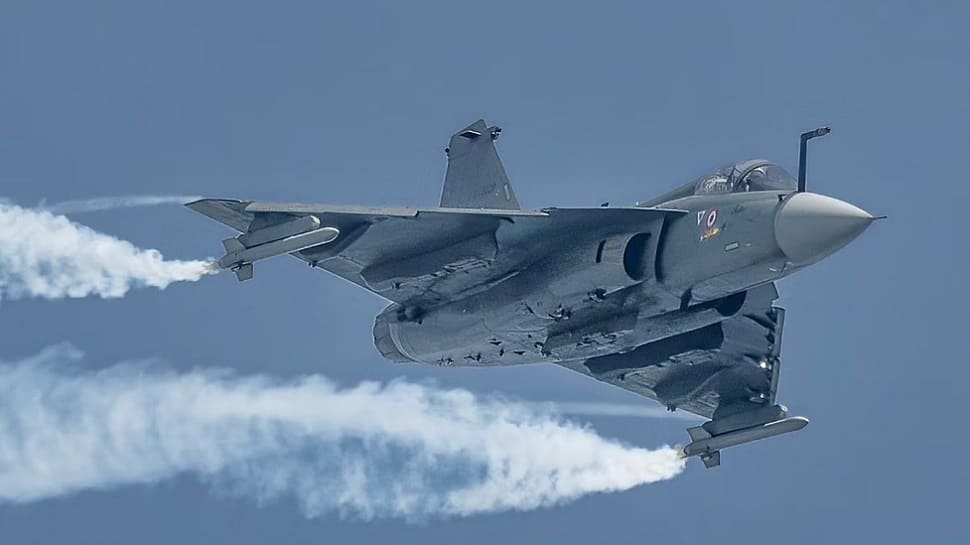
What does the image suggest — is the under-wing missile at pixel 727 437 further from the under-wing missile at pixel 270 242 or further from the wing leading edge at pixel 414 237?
the under-wing missile at pixel 270 242

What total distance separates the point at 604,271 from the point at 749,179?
317 centimetres

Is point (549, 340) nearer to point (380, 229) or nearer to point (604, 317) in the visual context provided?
point (604, 317)

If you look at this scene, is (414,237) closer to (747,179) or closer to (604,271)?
(604,271)

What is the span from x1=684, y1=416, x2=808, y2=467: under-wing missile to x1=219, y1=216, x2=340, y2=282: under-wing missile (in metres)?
10.3

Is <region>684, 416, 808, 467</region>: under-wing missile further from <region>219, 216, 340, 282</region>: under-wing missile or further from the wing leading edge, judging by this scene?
<region>219, 216, 340, 282</region>: under-wing missile

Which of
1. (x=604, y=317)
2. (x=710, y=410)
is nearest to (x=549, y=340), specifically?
(x=604, y=317)

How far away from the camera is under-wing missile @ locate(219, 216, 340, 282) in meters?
29.3

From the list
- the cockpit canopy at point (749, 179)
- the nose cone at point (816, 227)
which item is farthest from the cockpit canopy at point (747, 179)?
the nose cone at point (816, 227)

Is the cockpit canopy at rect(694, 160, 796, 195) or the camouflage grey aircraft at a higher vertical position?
the cockpit canopy at rect(694, 160, 796, 195)

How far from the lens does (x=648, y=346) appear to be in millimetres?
34625

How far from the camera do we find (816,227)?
27.8m

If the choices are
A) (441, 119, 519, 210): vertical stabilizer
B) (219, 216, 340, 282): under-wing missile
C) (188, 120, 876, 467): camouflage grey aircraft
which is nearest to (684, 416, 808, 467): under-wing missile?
(188, 120, 876, 467): camouflage grey aircraft

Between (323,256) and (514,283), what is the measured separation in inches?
153

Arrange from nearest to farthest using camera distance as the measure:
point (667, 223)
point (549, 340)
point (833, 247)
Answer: point (833, 247) → point (667, 223) → point (549, 340)
